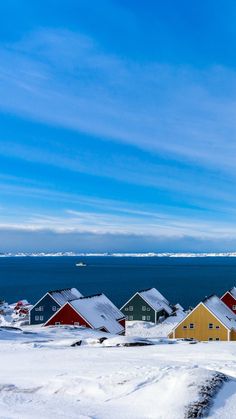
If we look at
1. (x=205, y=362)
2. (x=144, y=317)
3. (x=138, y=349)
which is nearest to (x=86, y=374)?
(x=205, y=362)

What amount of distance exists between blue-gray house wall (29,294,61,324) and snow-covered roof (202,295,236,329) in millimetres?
21233

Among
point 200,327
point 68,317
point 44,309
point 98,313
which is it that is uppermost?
point 98,313

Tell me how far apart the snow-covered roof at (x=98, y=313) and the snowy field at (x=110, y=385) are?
26403 millimetres

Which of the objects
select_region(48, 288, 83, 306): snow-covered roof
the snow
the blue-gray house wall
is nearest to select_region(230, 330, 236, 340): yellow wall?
select_region(48, 288, 83, 306): snow-covered roof

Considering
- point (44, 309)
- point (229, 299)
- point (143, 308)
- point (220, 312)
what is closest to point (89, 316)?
point (44, 309)

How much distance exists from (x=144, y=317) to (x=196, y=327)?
969 inches

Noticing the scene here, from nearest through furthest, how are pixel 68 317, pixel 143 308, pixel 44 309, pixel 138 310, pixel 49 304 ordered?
pixel 68 317 → pixel 49 304 → pixel 44 309 → pixel 143 308 → pixel 138 310

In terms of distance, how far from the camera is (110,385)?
50.0 feet

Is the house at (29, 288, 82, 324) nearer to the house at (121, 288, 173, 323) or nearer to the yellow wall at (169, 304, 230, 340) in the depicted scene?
the house at (121, 288, 173, 323)

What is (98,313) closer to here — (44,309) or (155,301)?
(44,309)

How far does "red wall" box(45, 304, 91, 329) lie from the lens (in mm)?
48562

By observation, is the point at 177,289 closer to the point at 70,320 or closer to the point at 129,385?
the point at 70,320

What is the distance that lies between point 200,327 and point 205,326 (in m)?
0.60

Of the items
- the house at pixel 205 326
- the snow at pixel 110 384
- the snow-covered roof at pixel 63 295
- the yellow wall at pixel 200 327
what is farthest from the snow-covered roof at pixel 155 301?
the snow at pixel 110 384
